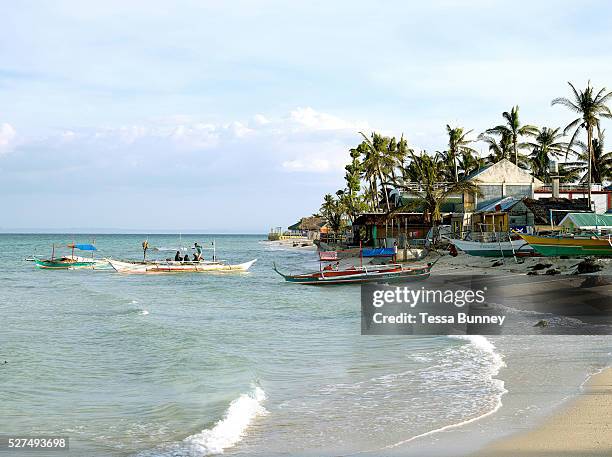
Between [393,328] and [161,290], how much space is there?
810 inches

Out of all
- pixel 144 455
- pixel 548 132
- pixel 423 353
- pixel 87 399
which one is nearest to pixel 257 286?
pixel 423 353

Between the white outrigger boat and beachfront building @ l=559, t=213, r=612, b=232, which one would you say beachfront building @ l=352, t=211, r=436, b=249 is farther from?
beachfront building @ l=559, t=213, r=612, b=232

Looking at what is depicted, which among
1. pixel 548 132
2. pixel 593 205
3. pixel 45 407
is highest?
pixel 548 132

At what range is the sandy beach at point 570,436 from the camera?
8.24 m

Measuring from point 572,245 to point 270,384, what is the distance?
26.6 m

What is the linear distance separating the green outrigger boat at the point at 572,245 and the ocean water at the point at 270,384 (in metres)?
15.5

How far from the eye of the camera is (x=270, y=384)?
14.0m

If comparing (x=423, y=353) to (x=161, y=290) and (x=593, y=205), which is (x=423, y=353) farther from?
(x=593, y=205)

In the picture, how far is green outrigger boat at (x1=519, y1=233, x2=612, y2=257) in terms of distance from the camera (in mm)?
34688

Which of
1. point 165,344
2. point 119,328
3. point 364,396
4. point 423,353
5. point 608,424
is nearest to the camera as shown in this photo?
point 608,424

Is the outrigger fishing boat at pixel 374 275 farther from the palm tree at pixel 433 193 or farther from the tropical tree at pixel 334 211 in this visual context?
the tropical tree at pixel 334 211

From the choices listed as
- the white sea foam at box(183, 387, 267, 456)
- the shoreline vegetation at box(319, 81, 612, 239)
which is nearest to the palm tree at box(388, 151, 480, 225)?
the shoreline vegetation at box(319, 81, 612, 239)

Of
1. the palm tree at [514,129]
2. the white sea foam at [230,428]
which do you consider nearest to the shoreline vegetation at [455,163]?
the palm tree at [514,129]

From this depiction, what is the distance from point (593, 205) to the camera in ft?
178
